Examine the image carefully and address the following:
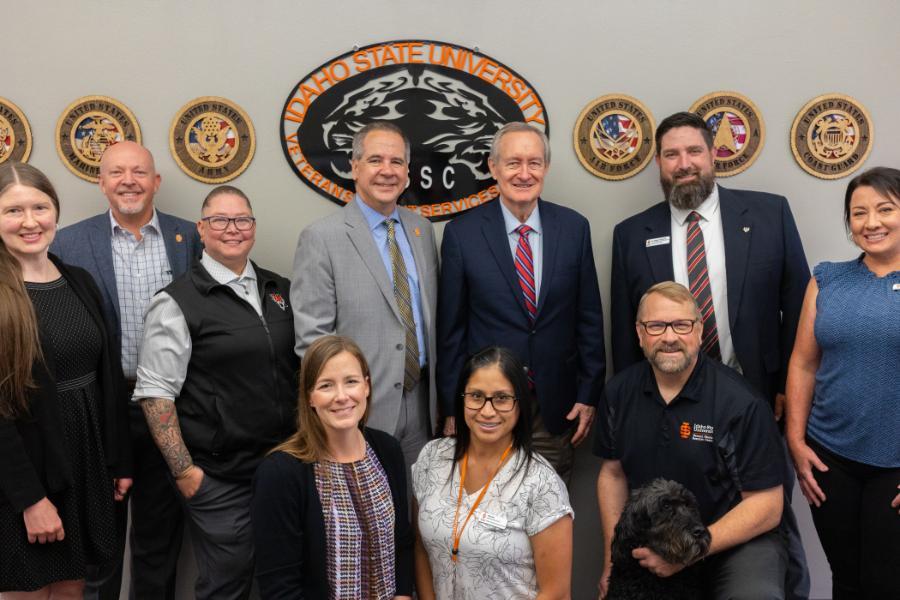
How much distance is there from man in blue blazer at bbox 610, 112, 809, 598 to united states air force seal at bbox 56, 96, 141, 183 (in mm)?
2091

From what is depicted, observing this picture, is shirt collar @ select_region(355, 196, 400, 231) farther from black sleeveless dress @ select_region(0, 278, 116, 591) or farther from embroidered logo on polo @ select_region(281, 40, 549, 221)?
black sleeveless dress @ select_region(0, 278, 116, 591)

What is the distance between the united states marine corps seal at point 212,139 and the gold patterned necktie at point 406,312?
34.1 inches

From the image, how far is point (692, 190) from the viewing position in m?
2.81

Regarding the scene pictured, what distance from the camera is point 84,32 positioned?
3.14 metres

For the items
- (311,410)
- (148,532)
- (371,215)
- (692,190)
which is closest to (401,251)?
(371,215)

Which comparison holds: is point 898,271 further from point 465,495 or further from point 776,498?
point 465,495

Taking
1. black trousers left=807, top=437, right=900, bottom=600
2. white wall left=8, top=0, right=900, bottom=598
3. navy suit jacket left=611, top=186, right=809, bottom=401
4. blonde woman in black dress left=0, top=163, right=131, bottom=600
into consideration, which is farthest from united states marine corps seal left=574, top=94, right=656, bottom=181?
blonde woman in black dress left=0, top=163, right=131, bottom=600

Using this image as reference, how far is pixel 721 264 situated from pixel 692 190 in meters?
0.29

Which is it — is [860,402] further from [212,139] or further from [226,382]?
[212,139]

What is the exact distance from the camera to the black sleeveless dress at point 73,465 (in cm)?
215

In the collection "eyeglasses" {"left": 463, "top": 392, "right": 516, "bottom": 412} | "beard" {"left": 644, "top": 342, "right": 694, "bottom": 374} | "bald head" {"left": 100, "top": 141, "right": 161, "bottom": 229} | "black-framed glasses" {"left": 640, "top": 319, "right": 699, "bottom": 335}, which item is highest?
"bald head" {"left": 100, "top": 141, "right": 161, "bottom": 229}

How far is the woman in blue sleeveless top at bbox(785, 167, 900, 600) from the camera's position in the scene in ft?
7.50

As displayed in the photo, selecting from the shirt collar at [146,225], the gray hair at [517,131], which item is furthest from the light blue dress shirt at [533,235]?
the shirt collar at [146,225]

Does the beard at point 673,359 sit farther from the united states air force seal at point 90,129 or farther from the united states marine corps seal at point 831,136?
the united states air force seal at point 90,129
